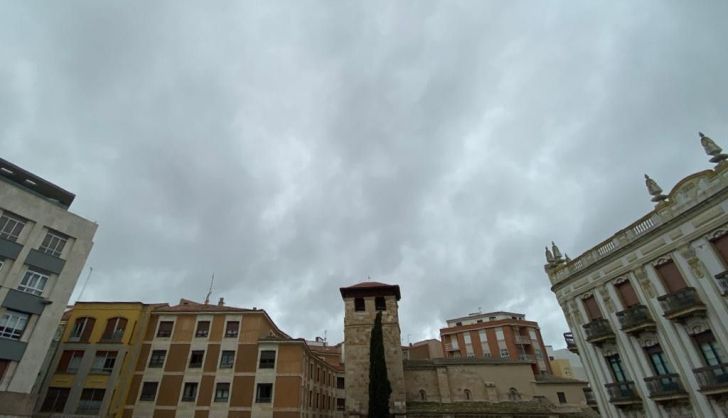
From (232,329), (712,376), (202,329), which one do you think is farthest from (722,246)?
(202,329)

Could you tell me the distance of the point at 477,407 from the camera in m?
32.1

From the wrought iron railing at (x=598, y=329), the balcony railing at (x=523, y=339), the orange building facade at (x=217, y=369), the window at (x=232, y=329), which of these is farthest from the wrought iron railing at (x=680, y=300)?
the balcony railing at (x=523, y=339)

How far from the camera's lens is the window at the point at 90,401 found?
3034 cm

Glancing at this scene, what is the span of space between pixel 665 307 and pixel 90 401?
43.8 meters

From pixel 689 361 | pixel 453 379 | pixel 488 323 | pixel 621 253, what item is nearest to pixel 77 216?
pixel 453 379

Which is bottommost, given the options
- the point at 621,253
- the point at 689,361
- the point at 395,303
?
the point at 689,361

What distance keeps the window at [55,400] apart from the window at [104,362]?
2.52 metres

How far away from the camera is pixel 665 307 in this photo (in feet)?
59.5

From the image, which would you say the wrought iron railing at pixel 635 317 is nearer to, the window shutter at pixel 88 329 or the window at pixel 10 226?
the window at pixel 10 226

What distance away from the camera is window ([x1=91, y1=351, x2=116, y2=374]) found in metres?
32.1

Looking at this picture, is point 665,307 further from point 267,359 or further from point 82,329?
point 82,329

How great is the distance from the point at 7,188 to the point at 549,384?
5126 centimetres

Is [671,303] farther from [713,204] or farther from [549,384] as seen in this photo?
[549,384]

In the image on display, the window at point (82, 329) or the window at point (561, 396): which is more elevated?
the window at point (82, 329)
